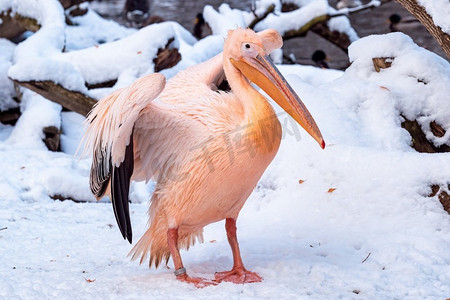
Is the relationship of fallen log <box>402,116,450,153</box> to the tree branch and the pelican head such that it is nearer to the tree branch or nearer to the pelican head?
the pelican head

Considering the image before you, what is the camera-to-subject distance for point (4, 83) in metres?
6.99

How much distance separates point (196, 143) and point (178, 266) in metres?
0.55

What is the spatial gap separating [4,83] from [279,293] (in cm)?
520

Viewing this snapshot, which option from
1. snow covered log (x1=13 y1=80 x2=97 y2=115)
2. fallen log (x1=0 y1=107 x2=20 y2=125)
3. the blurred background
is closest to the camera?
snow covered log (x1=13 y1=80 x2=97 y2=115)

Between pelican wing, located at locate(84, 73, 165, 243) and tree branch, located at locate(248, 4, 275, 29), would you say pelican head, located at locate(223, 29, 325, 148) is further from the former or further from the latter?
tree branch, located at locate(248, 4, 275, 29)

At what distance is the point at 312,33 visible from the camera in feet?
43.4

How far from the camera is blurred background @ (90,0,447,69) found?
428 inches

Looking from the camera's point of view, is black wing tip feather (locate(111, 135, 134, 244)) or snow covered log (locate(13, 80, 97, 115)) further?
A: snow covered log (locate(13, 80, 97, 115))

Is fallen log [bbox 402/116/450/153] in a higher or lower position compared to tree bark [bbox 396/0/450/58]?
lower

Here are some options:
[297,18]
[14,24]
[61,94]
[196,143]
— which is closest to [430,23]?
[196,143]

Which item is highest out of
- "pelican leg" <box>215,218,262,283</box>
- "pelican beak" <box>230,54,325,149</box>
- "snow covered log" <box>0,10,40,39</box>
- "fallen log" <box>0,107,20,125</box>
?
"pelican beak" <box>230,54,325,149</box>

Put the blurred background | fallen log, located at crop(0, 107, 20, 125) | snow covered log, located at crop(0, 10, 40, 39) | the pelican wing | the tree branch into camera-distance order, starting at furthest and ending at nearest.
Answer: the blurred background → the tree branch → snow covered log, located at crop(0, 10, 40, 39) → fallen log, located at crop(0, 107, 20, 125) → the pelican wing

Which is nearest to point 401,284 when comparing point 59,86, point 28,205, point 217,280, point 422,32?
point 217,280

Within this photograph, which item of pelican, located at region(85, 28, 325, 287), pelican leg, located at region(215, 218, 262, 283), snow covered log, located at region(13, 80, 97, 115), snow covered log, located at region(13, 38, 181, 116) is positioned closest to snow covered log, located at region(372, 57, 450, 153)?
pelican, located at region(85, 28, 325, 287)
